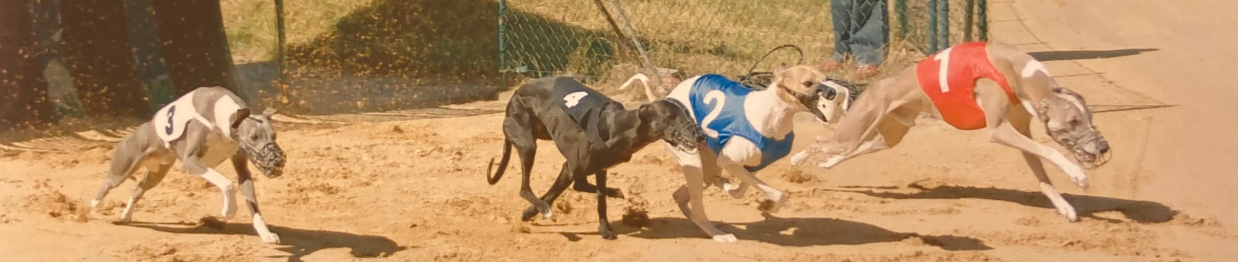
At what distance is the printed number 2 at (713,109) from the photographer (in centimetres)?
537

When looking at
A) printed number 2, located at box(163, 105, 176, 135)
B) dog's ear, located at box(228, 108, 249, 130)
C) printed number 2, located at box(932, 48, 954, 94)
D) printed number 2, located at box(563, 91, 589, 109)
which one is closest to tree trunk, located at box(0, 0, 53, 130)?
printed number 2, located at box(163, 105, 176, 135)

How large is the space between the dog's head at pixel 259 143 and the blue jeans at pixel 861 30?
4.93 meters

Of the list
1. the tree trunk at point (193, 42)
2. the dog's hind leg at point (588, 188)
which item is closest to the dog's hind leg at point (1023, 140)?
the dog's hind leg at point (588, 188)

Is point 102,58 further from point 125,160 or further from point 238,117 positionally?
point 238,117

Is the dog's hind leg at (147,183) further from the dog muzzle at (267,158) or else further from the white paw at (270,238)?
the dog muzzle at (267,158)

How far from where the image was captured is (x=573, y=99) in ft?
17.5

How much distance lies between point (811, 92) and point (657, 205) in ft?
4.54

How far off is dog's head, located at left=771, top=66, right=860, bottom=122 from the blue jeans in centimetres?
386

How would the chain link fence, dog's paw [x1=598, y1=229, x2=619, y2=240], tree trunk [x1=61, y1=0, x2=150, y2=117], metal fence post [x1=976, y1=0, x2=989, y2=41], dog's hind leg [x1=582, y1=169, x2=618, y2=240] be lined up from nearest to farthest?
dog's hind leg [x1=582, y1=169, x2=618, y2=240] < dog's paw [x1=598, y1=229, x2=619, y2=240] < tree trunk [x1=61, y1=0, x2=150, y2=117] < metal fence post [x1=976, y1=0, x2=989, y2=41] < the chain link fence

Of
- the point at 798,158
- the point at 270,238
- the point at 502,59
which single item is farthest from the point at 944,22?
the point at 270,238

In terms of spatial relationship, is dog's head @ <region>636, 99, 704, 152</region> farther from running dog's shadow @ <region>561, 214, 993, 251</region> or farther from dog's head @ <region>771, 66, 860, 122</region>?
running dog's shadow @ <region>561, 214, 993, 251</region>

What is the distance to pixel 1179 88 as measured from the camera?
8.85 metres

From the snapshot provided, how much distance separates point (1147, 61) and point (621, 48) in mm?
3907

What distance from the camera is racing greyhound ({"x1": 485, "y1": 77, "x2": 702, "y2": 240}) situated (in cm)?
502
